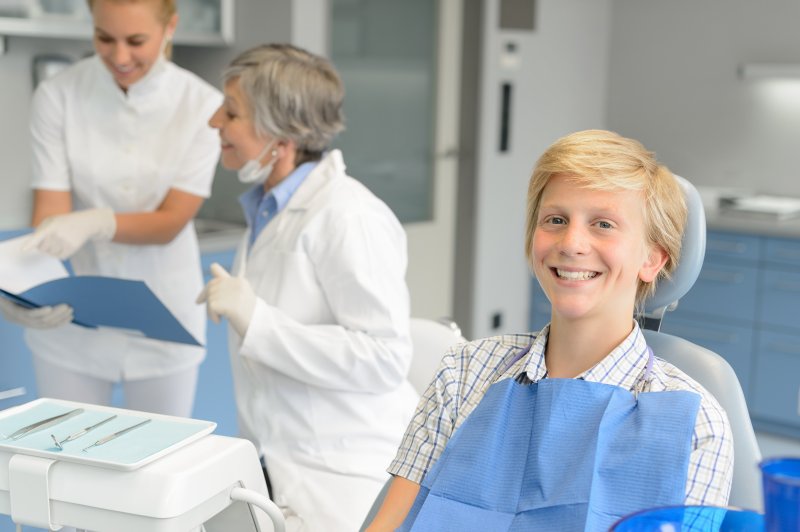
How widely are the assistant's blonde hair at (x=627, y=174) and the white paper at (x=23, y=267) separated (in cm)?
122

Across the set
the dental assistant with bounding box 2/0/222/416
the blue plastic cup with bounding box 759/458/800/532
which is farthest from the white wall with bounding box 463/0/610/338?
the blue plastic cup with bounding box 759/458/800/532

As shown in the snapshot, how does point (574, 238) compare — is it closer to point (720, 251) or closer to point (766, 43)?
point (720, 251)

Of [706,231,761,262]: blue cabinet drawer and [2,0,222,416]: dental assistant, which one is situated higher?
[2,0,222,416]: dental assistant

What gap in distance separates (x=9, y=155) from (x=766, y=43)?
342cm

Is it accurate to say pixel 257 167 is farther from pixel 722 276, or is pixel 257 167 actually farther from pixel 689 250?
pixel 722 276

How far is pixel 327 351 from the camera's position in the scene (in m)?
1.82

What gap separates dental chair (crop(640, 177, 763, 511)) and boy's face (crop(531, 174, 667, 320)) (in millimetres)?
74

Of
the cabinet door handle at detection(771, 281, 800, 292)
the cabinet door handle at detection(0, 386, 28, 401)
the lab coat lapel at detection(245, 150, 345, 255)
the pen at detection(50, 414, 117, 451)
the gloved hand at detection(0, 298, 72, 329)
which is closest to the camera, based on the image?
the pen at detection(50, 414, 117, 451)

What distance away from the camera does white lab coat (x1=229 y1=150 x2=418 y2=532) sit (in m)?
1.83

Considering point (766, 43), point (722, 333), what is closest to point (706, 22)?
point (766, 43)

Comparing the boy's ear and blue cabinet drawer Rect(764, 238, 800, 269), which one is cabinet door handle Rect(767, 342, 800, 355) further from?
the boy's ear

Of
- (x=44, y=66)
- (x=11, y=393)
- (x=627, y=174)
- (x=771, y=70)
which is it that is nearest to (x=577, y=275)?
(x=627, y=174)

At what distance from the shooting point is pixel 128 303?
74.2 inches

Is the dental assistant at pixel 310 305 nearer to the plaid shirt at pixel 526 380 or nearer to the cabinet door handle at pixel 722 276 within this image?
the plaid shirt at pixel 526 380
